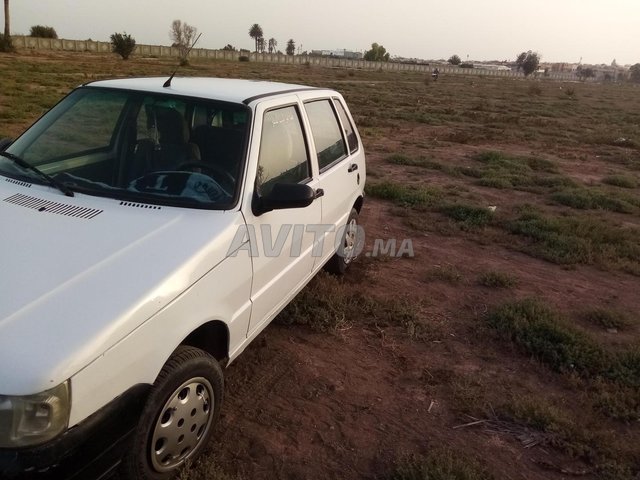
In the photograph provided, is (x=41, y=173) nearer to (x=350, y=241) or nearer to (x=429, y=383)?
(x=429, y=383)

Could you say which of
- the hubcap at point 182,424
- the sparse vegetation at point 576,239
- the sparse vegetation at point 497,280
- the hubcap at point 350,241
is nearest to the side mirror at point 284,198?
the hubcap at point 182,424

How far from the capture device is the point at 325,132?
13.5 feet

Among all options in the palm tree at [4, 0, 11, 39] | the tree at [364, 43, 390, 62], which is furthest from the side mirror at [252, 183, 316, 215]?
the tree at [364, 43, 390, 62]

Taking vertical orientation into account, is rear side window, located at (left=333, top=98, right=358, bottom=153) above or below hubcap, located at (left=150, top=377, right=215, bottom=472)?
above

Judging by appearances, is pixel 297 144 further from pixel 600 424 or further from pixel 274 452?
pixel 600 424

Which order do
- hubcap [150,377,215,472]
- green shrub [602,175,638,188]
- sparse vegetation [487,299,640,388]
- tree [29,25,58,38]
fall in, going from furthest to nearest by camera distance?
tree [29,25,58,38]
green shrub [602,175,638,188]
sparse vegetation [487,299,640,388]
hubcap [150,377,215,472]

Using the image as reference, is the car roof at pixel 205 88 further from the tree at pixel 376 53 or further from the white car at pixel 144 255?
the tree at pixel 376 53

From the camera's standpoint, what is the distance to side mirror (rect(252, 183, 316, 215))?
2.77 meters

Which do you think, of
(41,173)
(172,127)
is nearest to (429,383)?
(172,127)

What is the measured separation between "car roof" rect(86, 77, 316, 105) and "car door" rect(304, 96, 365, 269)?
0.39 metres

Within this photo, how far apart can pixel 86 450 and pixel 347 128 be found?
3.65m

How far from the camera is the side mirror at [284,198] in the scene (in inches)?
109

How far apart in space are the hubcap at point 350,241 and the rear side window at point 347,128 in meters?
0.72

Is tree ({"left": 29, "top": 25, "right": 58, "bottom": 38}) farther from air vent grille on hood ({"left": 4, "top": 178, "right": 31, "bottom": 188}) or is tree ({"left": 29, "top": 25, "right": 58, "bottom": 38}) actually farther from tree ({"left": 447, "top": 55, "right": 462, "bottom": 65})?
tree ({"left": 447, "top": 55, "right": 462, "bottom": 65})
